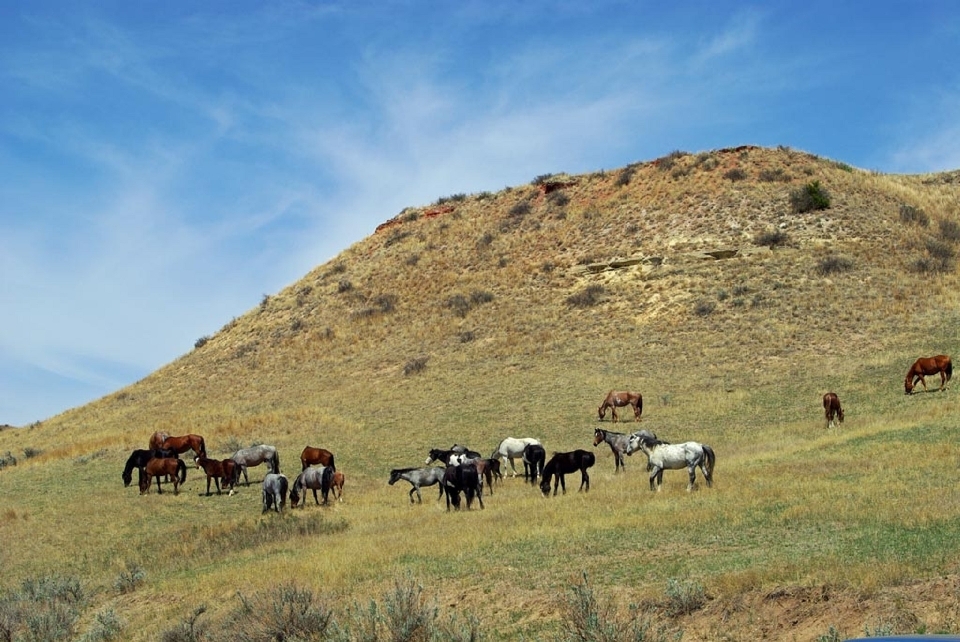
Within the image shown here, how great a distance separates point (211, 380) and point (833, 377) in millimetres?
40695

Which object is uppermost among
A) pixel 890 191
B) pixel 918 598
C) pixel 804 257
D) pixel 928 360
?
pixel 890 191

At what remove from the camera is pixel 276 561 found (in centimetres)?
1616

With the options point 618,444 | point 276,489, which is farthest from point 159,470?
point 618,444

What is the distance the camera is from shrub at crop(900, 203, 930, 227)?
182 ft

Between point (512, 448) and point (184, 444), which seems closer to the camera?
point (512, 448)

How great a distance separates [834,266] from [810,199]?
846 centimetres

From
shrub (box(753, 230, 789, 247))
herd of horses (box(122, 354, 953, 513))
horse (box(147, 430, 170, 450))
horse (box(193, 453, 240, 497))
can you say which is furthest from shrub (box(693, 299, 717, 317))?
horse (box(193, 453, 240, 497))

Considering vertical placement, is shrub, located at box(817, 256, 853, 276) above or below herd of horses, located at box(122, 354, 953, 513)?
above

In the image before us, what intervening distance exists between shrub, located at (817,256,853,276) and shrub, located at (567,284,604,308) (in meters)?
13.0

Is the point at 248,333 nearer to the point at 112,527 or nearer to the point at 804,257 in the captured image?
the point at 804,257

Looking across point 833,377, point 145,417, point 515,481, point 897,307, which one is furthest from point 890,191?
point 145,417

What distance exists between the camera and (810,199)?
56.5 meters

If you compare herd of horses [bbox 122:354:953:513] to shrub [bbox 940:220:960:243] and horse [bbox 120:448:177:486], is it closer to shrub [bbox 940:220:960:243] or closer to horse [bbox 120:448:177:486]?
horse [bbox 120:448:177:486]

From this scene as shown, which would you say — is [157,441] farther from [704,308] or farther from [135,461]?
[704,308]
